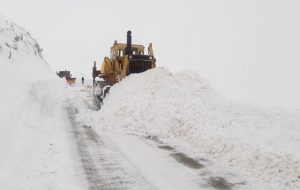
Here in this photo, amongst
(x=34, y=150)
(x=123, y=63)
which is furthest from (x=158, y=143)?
(x=123, y=63)

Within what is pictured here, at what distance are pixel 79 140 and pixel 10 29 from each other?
3761 cm

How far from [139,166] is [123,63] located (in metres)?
13.7

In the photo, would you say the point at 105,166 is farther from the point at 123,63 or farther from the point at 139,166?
the point at 123,63

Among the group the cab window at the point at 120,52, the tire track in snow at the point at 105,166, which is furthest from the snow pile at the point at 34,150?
the cab window at the point at 120,52

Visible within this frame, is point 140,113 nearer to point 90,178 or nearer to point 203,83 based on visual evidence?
point 203,83

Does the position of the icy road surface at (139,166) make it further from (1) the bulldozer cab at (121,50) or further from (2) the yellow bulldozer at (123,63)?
(1) the bulldozer cab at (121,50)

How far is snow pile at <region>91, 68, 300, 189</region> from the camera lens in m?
8.52

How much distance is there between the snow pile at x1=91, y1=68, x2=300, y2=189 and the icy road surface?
74 centimetres

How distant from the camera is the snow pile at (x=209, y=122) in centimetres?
852

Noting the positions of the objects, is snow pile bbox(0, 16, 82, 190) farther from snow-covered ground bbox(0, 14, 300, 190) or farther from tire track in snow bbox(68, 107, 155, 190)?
tire track in snow bbox(68, 107, 155, 190)

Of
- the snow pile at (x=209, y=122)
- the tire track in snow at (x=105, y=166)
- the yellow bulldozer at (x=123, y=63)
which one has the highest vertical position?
the yellow bulldozer at (x=123, y=63)

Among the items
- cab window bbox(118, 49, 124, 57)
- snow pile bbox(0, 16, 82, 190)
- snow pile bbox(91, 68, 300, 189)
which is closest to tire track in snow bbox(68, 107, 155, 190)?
snow pile bbox(0, 16, 82, 190)

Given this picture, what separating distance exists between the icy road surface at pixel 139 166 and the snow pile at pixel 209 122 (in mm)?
742

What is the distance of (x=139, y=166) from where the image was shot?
9094mm
